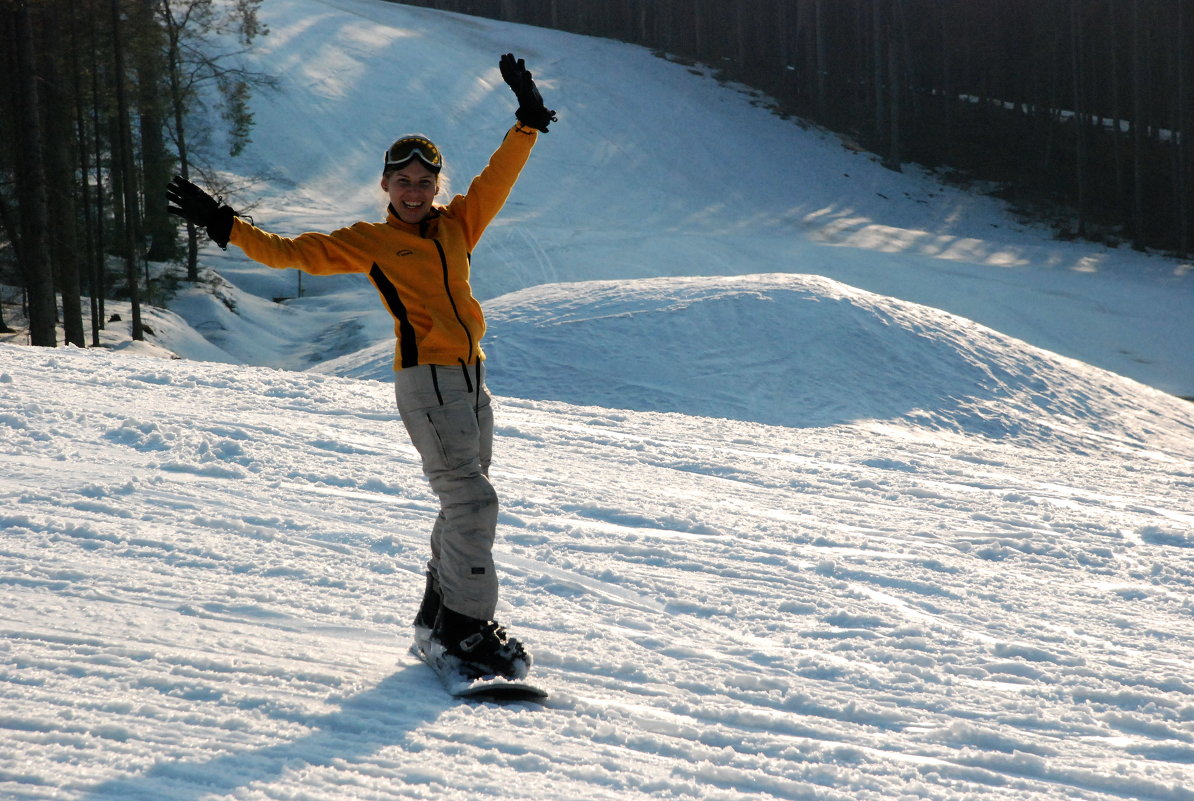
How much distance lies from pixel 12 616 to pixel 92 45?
1485 centimetres

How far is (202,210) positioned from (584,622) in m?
2.10

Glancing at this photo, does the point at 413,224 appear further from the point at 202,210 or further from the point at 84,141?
the point at 84,141

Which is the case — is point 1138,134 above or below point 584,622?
above

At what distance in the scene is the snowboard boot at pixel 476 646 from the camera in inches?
133

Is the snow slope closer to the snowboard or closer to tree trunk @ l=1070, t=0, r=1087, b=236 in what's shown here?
tree trunk @ l=1070, t=0, r=1087, b=236

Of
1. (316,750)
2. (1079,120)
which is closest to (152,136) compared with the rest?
(316,750)

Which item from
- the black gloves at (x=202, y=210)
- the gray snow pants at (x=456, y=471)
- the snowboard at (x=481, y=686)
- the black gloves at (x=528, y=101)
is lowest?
the snowboard at (x=481, y=686)

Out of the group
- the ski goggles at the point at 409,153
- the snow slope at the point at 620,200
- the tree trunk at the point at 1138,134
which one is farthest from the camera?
the tree trunk at the point at 1138,134

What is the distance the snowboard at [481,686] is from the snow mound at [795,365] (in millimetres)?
8103

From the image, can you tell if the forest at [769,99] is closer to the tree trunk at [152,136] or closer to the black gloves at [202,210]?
the tree trunk at [152,136]

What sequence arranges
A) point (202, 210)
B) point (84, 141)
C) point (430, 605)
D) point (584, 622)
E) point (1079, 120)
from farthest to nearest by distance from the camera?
point (1079, 120)
point (84, 141)
point (584, 622)
point (430, 605)
point (202, 210)

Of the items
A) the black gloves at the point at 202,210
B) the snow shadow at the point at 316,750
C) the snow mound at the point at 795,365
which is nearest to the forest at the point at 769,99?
the snow mound at the point at 795,365

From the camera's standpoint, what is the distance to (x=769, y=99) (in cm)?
4150

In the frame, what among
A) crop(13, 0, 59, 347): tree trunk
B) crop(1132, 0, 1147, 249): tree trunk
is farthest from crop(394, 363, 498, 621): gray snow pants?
crop(1132, 0, 1147, 249): tree trunk
